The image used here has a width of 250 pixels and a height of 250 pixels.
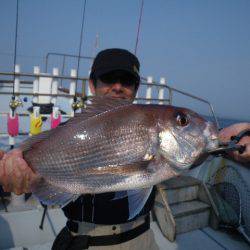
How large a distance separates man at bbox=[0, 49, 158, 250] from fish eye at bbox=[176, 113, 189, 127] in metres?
0.64

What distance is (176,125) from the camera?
1977mm

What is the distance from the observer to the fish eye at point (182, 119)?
6.52 feet

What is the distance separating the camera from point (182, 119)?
199 centimetres

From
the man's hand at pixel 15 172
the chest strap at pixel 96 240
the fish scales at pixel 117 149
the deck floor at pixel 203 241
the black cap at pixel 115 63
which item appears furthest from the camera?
the deck floor at pixel 203 241

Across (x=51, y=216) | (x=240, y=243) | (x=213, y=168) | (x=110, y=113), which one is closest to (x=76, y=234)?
(x=110, y=113)

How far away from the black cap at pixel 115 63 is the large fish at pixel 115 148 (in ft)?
2.19

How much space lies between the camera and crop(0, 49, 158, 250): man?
6.68 ft

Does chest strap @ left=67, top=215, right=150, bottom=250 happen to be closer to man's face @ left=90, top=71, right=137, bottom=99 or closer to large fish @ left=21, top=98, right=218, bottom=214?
large fish @ left=21, top=98, right=218, bottom=214

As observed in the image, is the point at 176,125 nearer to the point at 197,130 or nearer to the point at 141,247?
the point at 197,130

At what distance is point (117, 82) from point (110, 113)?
76cm

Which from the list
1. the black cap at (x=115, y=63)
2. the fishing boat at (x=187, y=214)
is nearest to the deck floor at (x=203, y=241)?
the fishing boat at (x=187, y=214)

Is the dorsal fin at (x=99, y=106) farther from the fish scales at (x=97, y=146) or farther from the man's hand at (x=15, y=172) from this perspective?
the man's hand at (x=15, y=172)

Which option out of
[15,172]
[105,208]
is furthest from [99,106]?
[105,208]

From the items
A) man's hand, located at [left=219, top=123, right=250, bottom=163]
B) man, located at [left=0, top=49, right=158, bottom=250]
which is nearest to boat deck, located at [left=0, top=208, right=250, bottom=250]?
man, located at [left=0, top=49, right=158, bottom=250]
